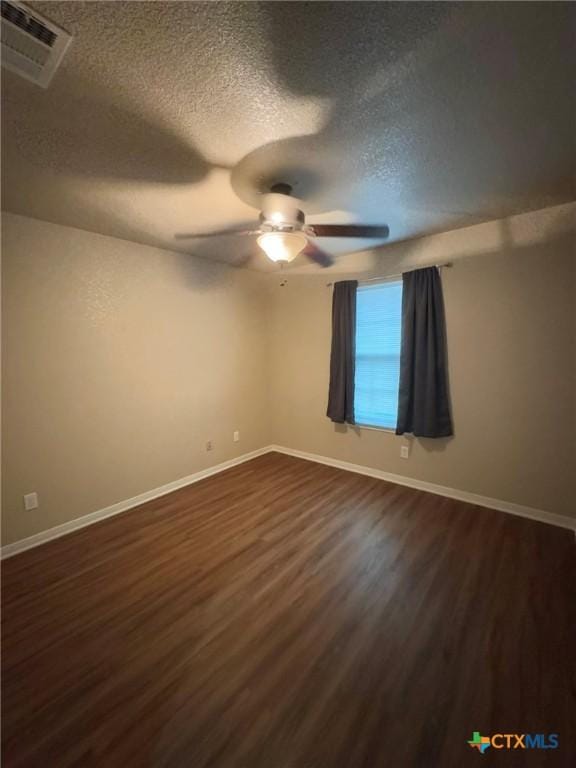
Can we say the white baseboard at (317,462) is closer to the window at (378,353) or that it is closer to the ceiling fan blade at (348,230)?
the window at (378,353)

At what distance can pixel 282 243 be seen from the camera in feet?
5.97

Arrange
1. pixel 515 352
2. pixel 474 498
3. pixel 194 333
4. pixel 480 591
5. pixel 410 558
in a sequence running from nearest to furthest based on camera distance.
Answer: pixel 480 591
pixel 410 558
pixel 515 352
pixel 474 498
pixel 194 333

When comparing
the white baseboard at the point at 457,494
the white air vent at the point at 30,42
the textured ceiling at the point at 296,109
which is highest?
the textured ceiling at the point at 296,109

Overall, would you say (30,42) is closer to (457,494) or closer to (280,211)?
(280,211)

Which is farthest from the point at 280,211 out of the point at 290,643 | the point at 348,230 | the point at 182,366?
the point at 290,643

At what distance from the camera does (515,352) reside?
256 centimetres

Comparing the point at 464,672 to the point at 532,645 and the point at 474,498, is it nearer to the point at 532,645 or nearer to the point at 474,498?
the point at 532,645

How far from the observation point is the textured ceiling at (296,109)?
0.98 metres

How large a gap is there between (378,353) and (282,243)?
1.93 meters

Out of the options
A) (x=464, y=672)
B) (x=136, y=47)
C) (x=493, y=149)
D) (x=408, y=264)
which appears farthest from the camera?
(x=408, y=264)

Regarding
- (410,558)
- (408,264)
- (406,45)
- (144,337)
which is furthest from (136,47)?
(410,558)

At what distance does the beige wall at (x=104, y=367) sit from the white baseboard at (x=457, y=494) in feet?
4.47

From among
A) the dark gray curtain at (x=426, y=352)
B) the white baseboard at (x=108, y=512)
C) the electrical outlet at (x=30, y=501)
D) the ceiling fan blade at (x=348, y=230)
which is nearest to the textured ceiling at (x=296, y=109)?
the ceiling fan blade at (x=348, y=230)

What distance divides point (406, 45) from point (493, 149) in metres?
0.89
